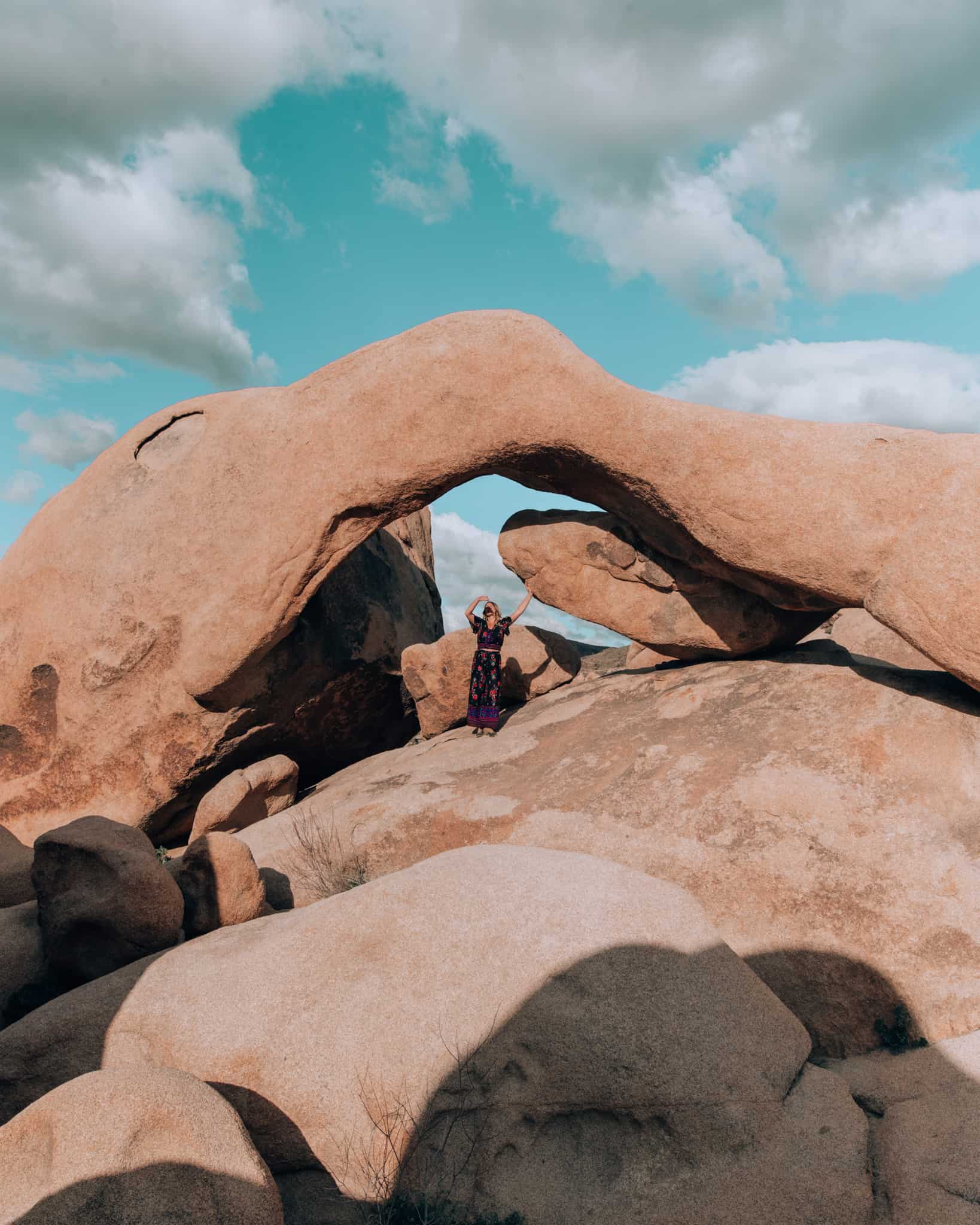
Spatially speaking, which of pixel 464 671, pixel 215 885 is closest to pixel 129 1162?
pixel 215 885

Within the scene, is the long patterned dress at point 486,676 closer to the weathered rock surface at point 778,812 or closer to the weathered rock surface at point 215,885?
the weathered rock surface at point 778,812

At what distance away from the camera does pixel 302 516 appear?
23.3ft

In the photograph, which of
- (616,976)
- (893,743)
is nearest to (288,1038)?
(616,976)

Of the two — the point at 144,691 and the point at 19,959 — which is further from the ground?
the point at 144,691

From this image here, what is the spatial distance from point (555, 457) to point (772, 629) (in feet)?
7.02

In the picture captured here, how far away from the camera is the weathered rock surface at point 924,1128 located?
3.20 metres

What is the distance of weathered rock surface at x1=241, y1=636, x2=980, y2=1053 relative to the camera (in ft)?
14.7

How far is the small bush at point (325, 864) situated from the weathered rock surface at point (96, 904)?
1.27 m

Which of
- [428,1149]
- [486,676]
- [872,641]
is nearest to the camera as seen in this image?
[428,1149]

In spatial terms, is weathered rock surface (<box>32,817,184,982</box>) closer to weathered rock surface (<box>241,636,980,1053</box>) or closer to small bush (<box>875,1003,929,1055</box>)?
weathered rock surface (<box>241,636,980,1053</box>)

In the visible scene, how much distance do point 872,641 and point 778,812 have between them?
410 cm

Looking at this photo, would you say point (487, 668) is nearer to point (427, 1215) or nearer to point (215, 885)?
point (215, 885)

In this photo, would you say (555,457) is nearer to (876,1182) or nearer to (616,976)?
(616,976)

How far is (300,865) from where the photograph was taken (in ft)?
20.4
